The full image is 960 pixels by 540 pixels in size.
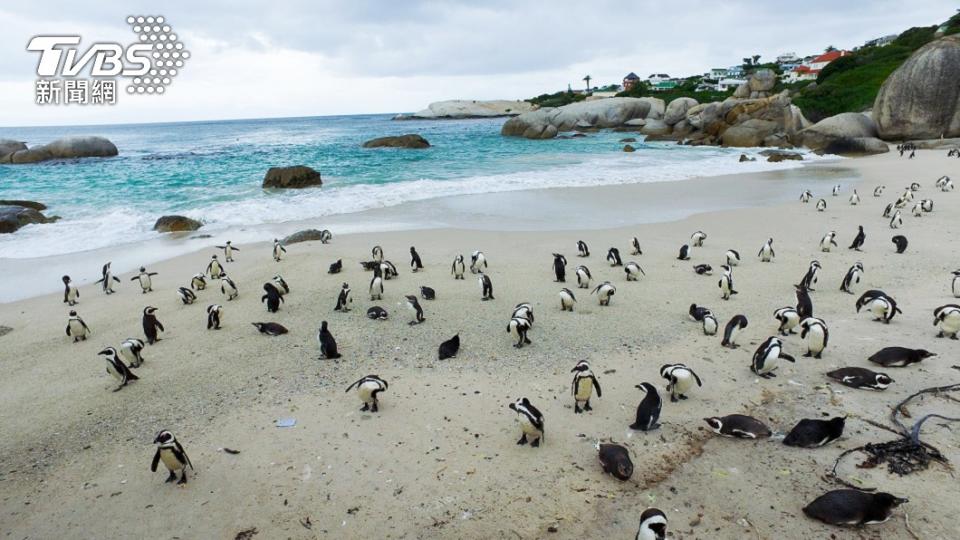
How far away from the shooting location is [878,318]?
7945mm

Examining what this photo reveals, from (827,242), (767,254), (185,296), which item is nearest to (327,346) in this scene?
(185,296)

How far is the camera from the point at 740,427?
5.18 meters

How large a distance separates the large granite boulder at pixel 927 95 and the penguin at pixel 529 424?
130 ft

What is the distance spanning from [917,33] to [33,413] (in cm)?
9103

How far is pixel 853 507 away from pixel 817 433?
39.2 inches

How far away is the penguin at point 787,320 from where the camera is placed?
7.49 m

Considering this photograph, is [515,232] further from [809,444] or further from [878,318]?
[809,444]

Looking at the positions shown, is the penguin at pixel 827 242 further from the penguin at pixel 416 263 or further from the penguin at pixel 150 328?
the penguin at pixel 150 328

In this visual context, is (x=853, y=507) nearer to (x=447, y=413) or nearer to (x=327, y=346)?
(x=447, y=413)

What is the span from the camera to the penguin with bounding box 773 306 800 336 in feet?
24.6

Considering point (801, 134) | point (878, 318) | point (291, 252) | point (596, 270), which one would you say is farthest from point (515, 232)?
point (801, 134)

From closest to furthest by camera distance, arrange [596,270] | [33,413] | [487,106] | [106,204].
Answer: [33,413], [596,270], [106,204], [487,106]

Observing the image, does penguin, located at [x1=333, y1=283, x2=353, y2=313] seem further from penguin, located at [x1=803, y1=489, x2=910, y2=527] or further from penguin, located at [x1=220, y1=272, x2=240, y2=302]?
penguin, located at [x1=803, y1=489, x2=910, y2=527]

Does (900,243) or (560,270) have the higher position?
(900,243)
